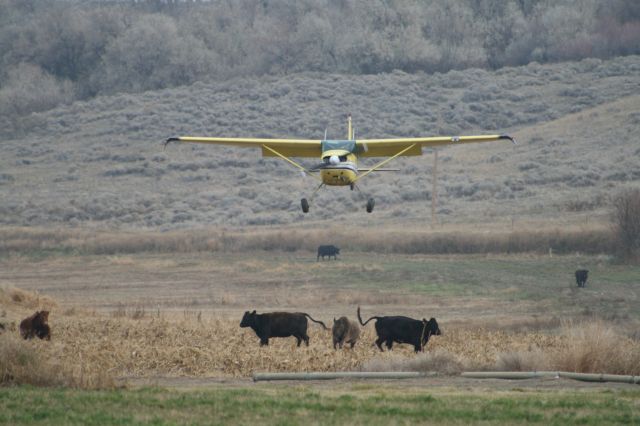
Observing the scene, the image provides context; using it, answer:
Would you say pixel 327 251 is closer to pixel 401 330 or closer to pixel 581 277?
pixel 581 277

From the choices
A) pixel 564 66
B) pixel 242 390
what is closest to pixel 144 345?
pixel 242 390

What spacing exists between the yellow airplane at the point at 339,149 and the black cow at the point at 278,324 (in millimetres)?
6058

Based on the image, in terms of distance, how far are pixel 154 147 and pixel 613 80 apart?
132ft

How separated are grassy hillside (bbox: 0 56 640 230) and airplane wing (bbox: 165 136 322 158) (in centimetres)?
2695

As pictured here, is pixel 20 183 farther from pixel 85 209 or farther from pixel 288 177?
pixel 288 177

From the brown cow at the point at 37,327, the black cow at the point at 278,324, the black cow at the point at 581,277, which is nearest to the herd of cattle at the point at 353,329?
the black cow at the point at 278,324

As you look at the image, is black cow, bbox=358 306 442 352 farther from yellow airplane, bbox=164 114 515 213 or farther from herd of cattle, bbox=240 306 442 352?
yellow airplane, bbox=164 114 515 213

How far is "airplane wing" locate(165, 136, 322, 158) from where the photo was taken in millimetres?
36022

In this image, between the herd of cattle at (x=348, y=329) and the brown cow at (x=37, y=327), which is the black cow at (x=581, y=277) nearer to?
the herd of cattle at (x=348, y=329)

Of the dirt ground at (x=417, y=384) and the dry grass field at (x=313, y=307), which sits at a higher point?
the dry grass field at (x=313, y=307)

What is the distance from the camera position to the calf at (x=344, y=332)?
2555cm

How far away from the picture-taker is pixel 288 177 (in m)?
90.5

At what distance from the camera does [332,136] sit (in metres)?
96.7

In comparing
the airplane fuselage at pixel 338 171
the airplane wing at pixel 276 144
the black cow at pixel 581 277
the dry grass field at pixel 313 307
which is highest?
the airplane wing at pixel 276 144
